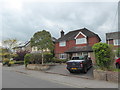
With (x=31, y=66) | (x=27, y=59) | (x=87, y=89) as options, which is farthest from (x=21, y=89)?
(x=27, y=59)

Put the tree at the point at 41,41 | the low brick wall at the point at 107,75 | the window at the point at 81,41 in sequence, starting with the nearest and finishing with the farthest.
Result: the low brick wall at the point at 107,75 < the tree at the point at 41,41 < the window at the point at 81,41

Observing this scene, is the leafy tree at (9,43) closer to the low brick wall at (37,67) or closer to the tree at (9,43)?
the tree at (9,43)

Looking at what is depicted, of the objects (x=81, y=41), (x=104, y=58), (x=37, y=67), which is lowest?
(x=37, y=67)

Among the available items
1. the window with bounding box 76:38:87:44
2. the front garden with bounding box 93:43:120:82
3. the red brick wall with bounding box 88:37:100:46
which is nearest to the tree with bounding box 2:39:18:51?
the window with bounding box 76:38:87:44

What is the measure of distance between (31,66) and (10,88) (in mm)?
10575

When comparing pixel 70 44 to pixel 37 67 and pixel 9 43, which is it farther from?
pixel 9 43

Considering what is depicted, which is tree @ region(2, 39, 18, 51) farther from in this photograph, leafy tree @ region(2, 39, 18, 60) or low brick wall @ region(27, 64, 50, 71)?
low brick wall @ region(27, 64, 50, 71)

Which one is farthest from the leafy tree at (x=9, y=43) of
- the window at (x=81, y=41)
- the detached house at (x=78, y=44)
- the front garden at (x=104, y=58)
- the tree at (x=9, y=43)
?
the front garden at (x=104, y=58)

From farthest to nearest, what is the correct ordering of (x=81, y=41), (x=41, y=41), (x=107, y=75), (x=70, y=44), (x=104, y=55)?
1. (x=70, y=44)
2. (x=81, y=41)
3. (x=41, y=41)
4. (x=104, y=55)
5. (x=107, y=75)

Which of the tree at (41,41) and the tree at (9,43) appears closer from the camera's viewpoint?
the tree at (41,41)

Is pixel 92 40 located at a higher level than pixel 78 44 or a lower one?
higher

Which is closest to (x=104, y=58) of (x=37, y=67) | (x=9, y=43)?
(x=37, y=67)

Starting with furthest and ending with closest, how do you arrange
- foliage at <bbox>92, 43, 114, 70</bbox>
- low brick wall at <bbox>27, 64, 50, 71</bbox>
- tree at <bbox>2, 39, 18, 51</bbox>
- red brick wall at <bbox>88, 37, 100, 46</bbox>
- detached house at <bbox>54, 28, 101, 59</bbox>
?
1. tree at <bbox>2, 39, 18, 51</bbox>
2. red brick wall at <bbox>88, 37, 100, 46</bbox>
3. detached house at <bbox>54, 28, 101, 59</bbox>
4. low brick wall at <bbox>27, 64, 50, 71</bbox>
5. foliage at <bbox>92, 43, 114, 70</bbox>

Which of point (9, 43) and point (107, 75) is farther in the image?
point (9, 43)
